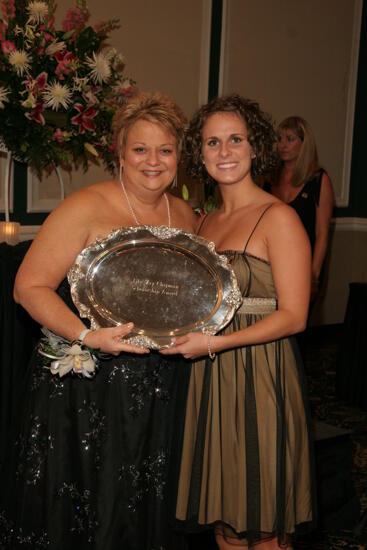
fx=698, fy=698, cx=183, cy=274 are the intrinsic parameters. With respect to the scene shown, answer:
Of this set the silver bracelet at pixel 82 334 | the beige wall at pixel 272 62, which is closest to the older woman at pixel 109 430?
the silver bracelet at pixel 82 334

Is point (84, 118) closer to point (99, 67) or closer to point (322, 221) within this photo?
point (99, 67)

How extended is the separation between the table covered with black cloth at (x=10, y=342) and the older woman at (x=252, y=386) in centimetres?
118

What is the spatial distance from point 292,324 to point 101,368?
25.5 inches

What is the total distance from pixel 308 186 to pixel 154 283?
2.87 m

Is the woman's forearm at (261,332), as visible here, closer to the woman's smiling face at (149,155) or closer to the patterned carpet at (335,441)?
the woman's smiling face at (149,155)

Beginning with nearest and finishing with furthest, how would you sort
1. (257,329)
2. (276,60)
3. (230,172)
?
1. (257,329)
2. (230,172)
3. (276,60)

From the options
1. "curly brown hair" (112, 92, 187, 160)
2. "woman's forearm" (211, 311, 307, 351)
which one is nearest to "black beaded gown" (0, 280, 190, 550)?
"woman's forearm" (211, 311, 307, 351)

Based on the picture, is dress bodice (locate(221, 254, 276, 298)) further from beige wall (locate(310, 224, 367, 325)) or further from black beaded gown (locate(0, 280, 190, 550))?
beige wall (locate(310, 224, 367, 325))

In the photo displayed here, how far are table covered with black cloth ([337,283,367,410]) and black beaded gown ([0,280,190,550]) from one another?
3.01m

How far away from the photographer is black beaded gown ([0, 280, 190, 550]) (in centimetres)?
231

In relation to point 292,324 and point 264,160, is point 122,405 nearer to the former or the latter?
point 292,324

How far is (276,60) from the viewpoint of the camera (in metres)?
6.49

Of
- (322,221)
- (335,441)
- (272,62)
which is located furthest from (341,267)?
(335,441)

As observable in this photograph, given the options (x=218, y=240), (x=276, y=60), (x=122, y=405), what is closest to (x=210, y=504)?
(x=122, y=405)
